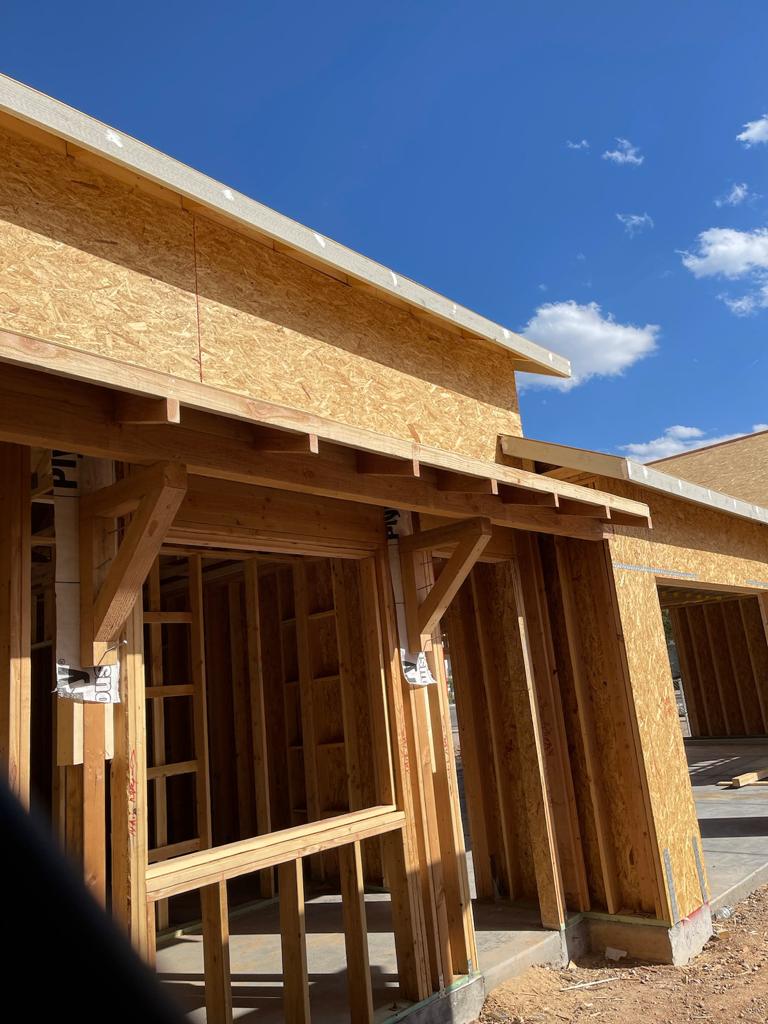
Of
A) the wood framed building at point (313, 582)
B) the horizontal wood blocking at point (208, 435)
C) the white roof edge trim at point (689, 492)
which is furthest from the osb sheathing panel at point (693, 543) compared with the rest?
the horizontal wood blocking at point (208, 435)

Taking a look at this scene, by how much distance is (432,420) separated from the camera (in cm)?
698

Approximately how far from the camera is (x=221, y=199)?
212 inches

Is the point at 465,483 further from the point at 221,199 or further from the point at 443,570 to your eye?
the point at 221,199

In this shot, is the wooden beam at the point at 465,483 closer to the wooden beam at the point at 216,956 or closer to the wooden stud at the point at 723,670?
the wooden beam at the point at 216,956

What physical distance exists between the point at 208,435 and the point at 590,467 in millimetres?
3895

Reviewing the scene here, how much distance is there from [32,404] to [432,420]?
13.2ft

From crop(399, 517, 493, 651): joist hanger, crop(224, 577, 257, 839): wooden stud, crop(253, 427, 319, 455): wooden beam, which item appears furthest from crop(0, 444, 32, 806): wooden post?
crop(224, 577, 257, 839): wooden stud

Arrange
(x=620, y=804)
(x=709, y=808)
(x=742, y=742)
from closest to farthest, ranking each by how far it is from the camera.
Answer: (x=620, y=804)
(x=709, y=808)
(x=742, y=742)

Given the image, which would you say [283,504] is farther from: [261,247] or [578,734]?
[578,734]

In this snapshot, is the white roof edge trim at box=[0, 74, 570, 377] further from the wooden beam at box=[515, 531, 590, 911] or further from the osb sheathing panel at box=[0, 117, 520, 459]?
the wooden beam at box=[515, 531, 590, 911]

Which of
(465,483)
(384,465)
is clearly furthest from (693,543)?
(384,465)

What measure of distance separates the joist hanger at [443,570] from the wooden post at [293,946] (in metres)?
1.75

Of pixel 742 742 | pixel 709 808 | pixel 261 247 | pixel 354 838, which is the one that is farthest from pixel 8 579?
pixel 742 742

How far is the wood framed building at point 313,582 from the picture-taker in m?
3.81
